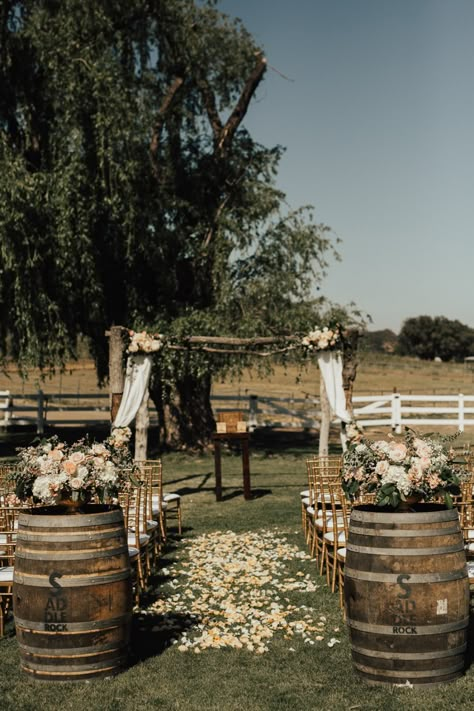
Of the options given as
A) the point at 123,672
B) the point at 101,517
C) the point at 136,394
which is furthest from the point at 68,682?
the point at 136,394

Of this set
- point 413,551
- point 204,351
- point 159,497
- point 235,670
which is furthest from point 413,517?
point 204,351

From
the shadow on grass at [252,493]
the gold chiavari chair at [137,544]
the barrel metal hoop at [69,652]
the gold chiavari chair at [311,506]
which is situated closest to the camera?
the barrel metal hoop at [69,652]

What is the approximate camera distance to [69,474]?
234 inches

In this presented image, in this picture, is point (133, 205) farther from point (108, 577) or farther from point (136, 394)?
point (108, 577)

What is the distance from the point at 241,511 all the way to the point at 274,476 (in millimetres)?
4746

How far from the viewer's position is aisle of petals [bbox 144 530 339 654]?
22.2ft

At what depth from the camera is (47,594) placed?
5551mm

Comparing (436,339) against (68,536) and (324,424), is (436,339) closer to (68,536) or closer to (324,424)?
(324,424)

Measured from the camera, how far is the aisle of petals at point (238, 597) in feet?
22.2

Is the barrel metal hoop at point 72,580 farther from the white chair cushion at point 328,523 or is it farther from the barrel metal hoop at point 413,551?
the white chair cushion at point 328,523

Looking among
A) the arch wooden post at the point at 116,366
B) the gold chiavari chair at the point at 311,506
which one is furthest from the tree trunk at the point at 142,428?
the gold chiavari chair at the point at 311,506

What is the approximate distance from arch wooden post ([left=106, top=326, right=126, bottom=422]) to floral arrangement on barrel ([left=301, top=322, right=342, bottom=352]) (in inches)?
117

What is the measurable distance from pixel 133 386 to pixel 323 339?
314 cm

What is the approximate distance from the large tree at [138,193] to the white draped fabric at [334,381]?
2895mm
